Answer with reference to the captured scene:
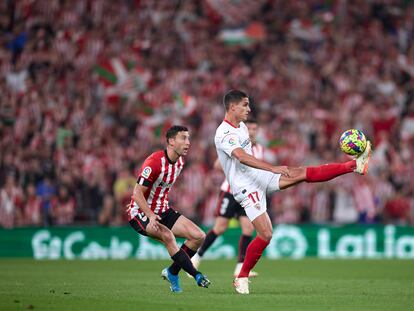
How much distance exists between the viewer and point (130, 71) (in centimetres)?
2553

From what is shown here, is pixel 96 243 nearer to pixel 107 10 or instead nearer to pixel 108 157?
pixel 108 157

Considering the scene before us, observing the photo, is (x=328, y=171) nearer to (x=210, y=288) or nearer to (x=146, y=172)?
(x=146, y=172)

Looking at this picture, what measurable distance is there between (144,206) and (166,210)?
0.82 meters

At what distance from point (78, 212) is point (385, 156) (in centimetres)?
845

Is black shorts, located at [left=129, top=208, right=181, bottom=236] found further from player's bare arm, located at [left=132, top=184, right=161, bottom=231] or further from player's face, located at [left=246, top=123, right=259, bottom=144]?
player's face, located at [left=246, top=123, right=259, bottom=144]

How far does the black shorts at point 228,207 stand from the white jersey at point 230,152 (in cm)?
468

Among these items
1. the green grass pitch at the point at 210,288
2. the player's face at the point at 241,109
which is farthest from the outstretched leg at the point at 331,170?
the green grass pitch at the point at 210,288

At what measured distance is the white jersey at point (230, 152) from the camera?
12.0 m

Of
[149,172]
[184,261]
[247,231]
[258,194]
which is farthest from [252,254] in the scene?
[247,231]

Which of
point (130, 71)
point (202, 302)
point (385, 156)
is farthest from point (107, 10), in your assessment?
point (202, 302)

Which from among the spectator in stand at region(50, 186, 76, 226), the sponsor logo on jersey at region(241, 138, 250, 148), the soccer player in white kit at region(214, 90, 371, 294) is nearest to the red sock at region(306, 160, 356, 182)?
the soccer player in white kit at region(214, 90, 371, 294)

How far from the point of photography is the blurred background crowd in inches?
902

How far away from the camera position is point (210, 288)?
1297 cm

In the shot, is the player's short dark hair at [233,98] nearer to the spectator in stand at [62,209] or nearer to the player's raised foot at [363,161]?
the player's raised foot at [363,161]
